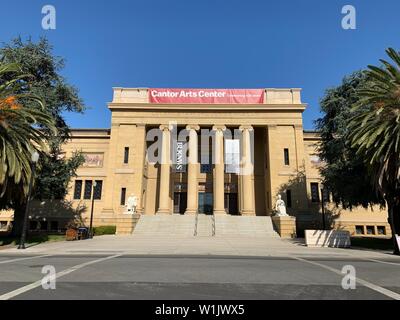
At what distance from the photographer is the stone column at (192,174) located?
38.8 metres

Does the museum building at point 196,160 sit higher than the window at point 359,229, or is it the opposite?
the museum building at point 196,160

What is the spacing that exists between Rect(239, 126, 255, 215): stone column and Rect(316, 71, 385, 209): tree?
10.7m

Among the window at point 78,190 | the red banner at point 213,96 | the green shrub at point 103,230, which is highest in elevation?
the red banner at point 213,96

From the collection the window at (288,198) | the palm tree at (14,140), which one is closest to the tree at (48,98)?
the palm tree at (14,140)

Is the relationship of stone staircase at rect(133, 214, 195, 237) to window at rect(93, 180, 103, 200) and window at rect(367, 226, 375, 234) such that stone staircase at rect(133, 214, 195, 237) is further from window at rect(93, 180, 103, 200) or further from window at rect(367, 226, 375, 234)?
window at rect(367, 226, 375, 234)

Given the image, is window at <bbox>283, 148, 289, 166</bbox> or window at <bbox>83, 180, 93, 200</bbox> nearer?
window at <bbox>283, 148, 289, 166</bbox>

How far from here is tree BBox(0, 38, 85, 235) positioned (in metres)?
26.3

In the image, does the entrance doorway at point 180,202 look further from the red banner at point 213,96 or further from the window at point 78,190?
the red banner at point 213,96

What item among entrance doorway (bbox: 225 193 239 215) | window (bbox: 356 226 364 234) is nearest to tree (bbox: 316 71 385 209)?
window (bbox: 356 226 364 234)

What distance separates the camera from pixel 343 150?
26344 mm

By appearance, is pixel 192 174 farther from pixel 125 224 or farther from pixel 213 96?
pixel 125 224

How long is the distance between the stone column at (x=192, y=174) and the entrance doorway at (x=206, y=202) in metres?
5.08

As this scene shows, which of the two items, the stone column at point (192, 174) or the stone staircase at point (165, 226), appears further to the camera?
the stone column at point (192, 174)
